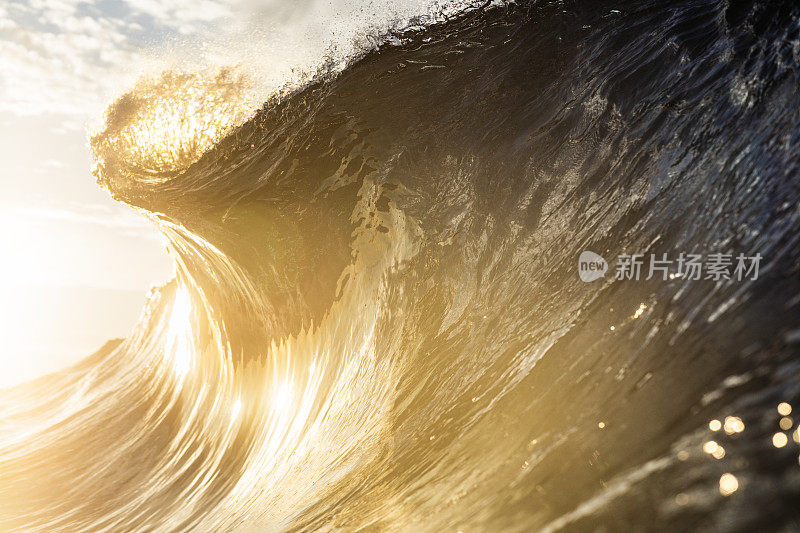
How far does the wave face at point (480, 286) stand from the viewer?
147 centimetres

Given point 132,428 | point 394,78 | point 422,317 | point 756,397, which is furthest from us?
point 132,428

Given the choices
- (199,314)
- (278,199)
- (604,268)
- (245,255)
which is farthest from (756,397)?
(199,314)

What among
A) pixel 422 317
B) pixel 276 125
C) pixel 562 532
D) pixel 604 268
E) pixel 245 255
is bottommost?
pixel 562 532

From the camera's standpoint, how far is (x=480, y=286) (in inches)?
96.3

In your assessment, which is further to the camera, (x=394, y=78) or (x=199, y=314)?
(x=199, y=314)

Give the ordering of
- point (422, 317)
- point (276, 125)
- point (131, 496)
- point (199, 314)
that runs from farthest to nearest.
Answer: point (199, 314) → point (131, 496) → point (276, 125) → point (422, 317)

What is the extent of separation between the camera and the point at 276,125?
10.3 ft

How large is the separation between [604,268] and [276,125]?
2.00 m

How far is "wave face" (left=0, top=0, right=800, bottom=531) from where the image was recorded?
147 cm

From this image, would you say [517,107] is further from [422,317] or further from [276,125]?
[276,125]

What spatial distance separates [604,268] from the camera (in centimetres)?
203

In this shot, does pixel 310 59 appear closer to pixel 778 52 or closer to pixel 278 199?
pixel 278 199

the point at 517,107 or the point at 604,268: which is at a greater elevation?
the point at 517,107

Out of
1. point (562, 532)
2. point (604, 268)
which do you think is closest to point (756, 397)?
point (562, 532)
